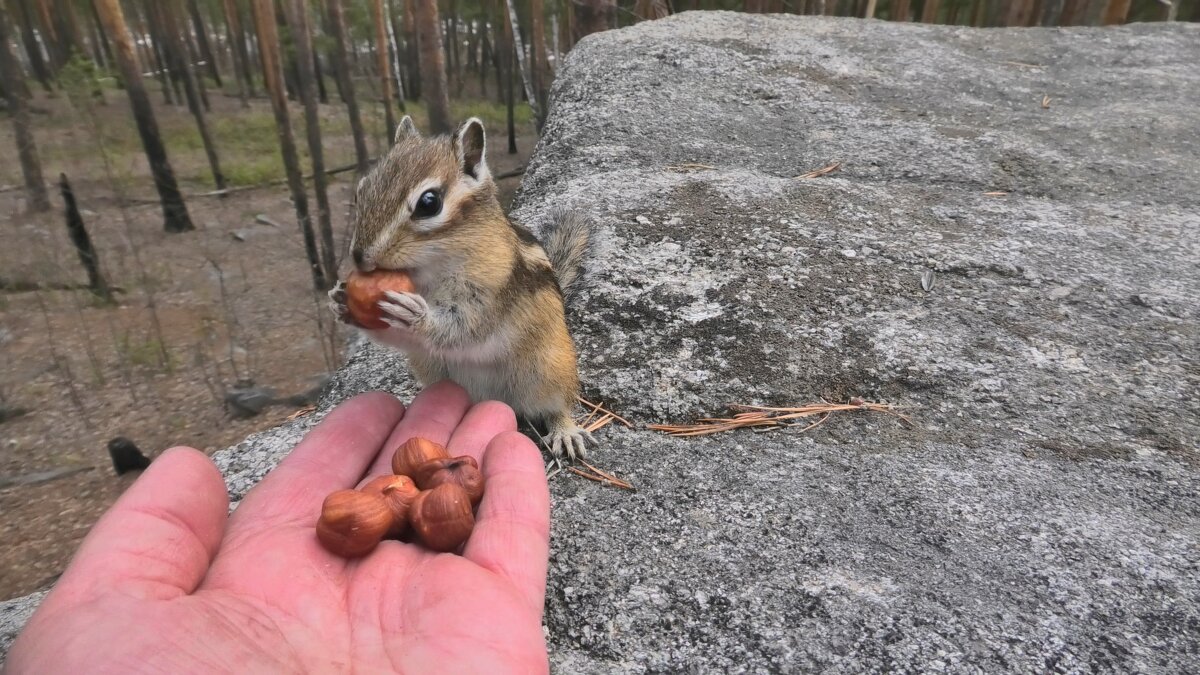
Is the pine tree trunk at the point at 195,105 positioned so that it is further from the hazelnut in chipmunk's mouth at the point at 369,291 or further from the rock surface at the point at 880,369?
the hazelnut in chipmunk's mouth at the point at 369,291

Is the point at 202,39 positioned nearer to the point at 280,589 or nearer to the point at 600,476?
the point at 600,476

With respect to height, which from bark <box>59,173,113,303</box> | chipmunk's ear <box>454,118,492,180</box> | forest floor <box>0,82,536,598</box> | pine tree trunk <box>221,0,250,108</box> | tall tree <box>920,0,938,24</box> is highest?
tall tree <box>920,0,938,24</box>

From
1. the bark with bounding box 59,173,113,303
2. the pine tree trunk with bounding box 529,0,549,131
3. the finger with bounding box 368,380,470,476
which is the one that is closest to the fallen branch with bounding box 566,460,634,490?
the finger with bounding box 368,380,470,476

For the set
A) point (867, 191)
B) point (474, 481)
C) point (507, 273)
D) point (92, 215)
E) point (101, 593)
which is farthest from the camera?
point (92, 215)

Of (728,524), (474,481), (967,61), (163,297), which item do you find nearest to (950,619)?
(728,524)

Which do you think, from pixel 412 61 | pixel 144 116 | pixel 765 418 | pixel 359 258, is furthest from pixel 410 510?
pixel 412 61

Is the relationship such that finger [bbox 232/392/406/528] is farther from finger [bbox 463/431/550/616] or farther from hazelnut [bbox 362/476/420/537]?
finger [bbox 463/431/550/616]

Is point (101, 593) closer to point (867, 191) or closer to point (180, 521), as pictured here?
point (180, 521)
